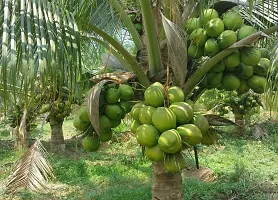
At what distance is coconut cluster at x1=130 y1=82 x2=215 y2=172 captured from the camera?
205cm

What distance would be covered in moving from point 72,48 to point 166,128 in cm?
64

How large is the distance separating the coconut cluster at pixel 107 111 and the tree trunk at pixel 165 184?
0.47 meters

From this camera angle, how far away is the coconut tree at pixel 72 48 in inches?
71.9

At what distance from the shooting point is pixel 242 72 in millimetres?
2520

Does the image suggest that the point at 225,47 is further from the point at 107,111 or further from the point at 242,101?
the point at 242,101

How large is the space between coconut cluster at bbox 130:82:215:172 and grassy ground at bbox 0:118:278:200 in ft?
7.92

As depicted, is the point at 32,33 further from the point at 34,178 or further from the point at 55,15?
the point at 34,178

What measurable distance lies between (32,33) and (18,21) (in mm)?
89

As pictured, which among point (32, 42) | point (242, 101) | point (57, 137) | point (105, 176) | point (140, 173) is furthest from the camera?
point (242, 101)

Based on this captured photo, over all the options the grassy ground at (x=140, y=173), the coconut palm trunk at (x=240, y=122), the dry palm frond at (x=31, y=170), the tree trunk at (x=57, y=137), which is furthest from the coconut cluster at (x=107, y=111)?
the coconut palm trunk at (x=240, y=122)

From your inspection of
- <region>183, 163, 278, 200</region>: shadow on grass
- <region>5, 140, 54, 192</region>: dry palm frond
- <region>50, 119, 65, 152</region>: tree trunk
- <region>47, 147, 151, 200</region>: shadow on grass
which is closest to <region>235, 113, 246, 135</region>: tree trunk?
<region>47, 147, 151, 200</region>: shadow on grass

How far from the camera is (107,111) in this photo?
2.44 m

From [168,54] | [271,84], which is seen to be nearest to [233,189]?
[271,84]

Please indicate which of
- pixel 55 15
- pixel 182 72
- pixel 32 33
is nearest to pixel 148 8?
pixel 182 72
